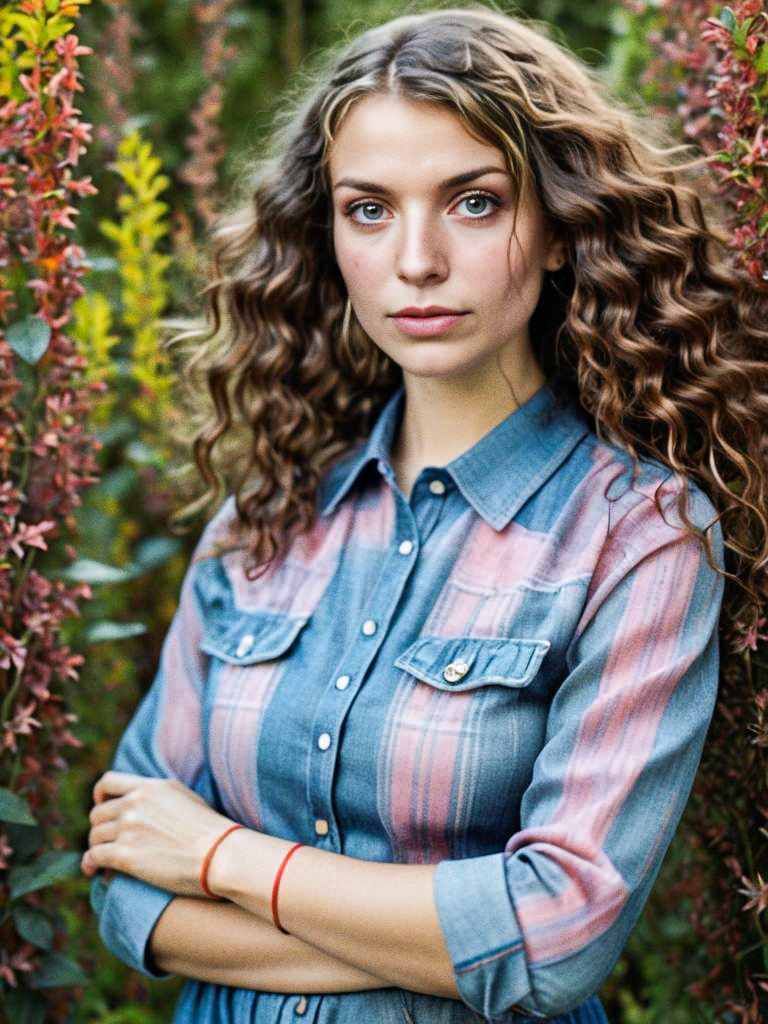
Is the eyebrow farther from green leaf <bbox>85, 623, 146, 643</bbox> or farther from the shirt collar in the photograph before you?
green leaf <bbox>85, 623, 146, 643</bbox>

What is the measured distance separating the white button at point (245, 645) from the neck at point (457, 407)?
320mm

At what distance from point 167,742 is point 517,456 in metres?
0.70

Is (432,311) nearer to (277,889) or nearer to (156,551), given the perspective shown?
(277,889)

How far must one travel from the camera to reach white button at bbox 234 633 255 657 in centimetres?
186

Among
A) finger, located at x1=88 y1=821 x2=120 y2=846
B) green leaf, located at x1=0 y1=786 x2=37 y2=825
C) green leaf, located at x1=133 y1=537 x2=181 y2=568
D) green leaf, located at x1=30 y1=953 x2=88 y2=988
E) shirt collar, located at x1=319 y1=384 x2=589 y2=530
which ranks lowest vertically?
green leaf, located at x1=30 y1=953 x2=88 y2=988

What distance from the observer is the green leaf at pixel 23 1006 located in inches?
77.4

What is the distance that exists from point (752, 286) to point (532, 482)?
1.32 feet

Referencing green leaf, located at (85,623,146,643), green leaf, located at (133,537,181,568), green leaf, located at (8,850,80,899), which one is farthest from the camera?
green leaf, located at (133,537,181,568)

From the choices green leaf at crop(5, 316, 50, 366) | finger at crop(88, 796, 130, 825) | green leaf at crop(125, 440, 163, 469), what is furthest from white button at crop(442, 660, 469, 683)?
green leaf at crop(125, 440, 163, 469)

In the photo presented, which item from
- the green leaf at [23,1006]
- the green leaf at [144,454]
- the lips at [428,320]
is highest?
the lips at [428,320]

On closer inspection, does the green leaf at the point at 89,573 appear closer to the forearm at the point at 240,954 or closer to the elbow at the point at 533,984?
the forearm at the point at 240,954

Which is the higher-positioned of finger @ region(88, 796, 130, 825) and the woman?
the woman

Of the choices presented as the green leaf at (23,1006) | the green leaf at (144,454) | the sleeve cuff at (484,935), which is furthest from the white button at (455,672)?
the green leaf at (144,454)

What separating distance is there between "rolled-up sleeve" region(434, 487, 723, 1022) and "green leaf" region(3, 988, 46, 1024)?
83cm
